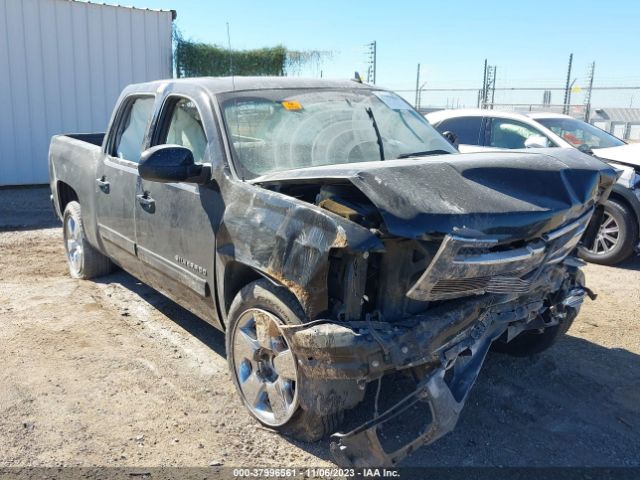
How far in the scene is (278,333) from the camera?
3.11m

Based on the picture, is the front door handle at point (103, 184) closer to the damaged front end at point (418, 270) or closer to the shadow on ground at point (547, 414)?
the shadow on ground at point (547, 414)

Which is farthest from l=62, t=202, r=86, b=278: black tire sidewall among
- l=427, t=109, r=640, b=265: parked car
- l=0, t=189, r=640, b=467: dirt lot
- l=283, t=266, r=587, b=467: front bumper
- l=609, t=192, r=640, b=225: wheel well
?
l=609, t=192, r=640, b=225: wheel well

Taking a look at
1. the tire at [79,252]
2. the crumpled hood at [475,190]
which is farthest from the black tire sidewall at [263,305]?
the tire at [79,252]

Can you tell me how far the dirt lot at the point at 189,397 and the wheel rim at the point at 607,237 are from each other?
1471mm

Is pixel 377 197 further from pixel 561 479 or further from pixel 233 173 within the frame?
pixel 561 479

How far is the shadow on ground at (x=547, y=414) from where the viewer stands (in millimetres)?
3195

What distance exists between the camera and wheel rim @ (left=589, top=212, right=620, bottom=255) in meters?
6.89

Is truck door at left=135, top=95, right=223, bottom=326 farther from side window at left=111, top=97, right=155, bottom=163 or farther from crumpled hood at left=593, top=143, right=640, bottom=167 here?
crumpled hood at left=593, top=143, right=640, bottom=167

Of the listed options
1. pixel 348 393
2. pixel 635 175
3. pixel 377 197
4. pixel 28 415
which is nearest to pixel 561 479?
pixel 348 393

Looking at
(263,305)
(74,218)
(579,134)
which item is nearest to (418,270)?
(263,305)

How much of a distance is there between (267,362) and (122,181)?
216cm

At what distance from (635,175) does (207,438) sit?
5655 mm

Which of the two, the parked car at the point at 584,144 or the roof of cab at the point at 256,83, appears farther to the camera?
the parked car at the point at 584,144

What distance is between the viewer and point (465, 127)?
8.61 metres
